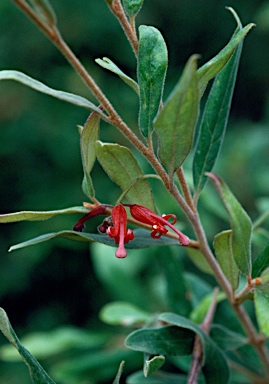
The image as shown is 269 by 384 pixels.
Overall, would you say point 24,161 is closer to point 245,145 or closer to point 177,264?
point 245,145

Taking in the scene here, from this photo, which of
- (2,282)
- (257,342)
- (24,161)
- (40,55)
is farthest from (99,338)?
(40,55)

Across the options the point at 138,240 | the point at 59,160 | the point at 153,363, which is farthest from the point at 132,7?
the point at 59,160

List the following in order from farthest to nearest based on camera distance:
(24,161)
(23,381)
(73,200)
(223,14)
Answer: (223,14), (24,161), (73,200), (23,381)

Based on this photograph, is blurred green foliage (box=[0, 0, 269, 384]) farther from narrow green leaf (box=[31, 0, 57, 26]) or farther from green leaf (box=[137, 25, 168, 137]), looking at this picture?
narrow green leaf (box=[31, 0, 57, 26])

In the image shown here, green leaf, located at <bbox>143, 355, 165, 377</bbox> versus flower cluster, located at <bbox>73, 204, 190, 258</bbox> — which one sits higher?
flower cluster, located at <bbox>73, 204, 190, 258</bbox>

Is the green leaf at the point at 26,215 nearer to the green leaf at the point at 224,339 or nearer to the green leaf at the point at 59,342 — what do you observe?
the green leaf at the point at 224,339

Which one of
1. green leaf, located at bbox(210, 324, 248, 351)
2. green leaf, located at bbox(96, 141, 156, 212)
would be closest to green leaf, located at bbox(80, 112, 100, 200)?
green leaf, located at bbox(96, 141, 156, 212)
